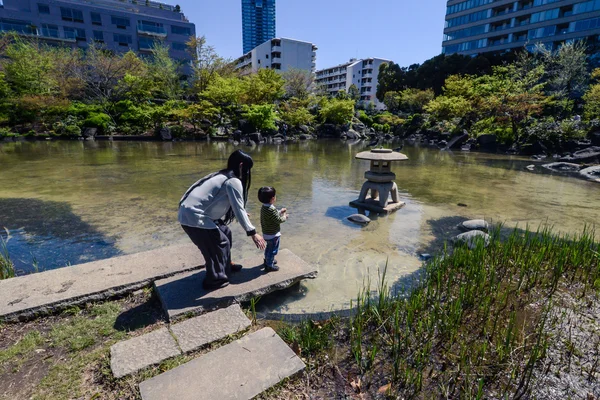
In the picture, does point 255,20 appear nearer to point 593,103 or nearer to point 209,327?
point 593,103

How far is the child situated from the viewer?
351 cm

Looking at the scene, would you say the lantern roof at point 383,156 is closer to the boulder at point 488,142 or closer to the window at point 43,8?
the boulder at point 488,142

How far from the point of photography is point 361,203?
7.84m

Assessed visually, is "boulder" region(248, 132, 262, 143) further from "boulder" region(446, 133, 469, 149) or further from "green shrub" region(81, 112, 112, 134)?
"boulder" region(446, 133, 469, 149)

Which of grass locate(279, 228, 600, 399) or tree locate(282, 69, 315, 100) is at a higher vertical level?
tree locate(282, 69, 315, 100)

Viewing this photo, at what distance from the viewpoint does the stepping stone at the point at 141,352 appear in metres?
2.31

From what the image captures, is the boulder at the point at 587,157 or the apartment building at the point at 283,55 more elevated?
the apartment building at the point at 283,55

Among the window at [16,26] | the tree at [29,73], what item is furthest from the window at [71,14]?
the tree at [29,73]

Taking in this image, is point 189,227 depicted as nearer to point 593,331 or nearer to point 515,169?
point 593,331

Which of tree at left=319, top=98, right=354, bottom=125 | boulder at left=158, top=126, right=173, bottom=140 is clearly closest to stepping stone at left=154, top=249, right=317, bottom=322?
boulder at left=158, top=126, right=173, bottom=140

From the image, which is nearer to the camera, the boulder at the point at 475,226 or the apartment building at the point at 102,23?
the boulder at the point at 475,226

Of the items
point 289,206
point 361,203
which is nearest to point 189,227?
point 289,206

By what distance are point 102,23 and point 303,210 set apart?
47623mm

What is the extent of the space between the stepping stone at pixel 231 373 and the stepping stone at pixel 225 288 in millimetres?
661
